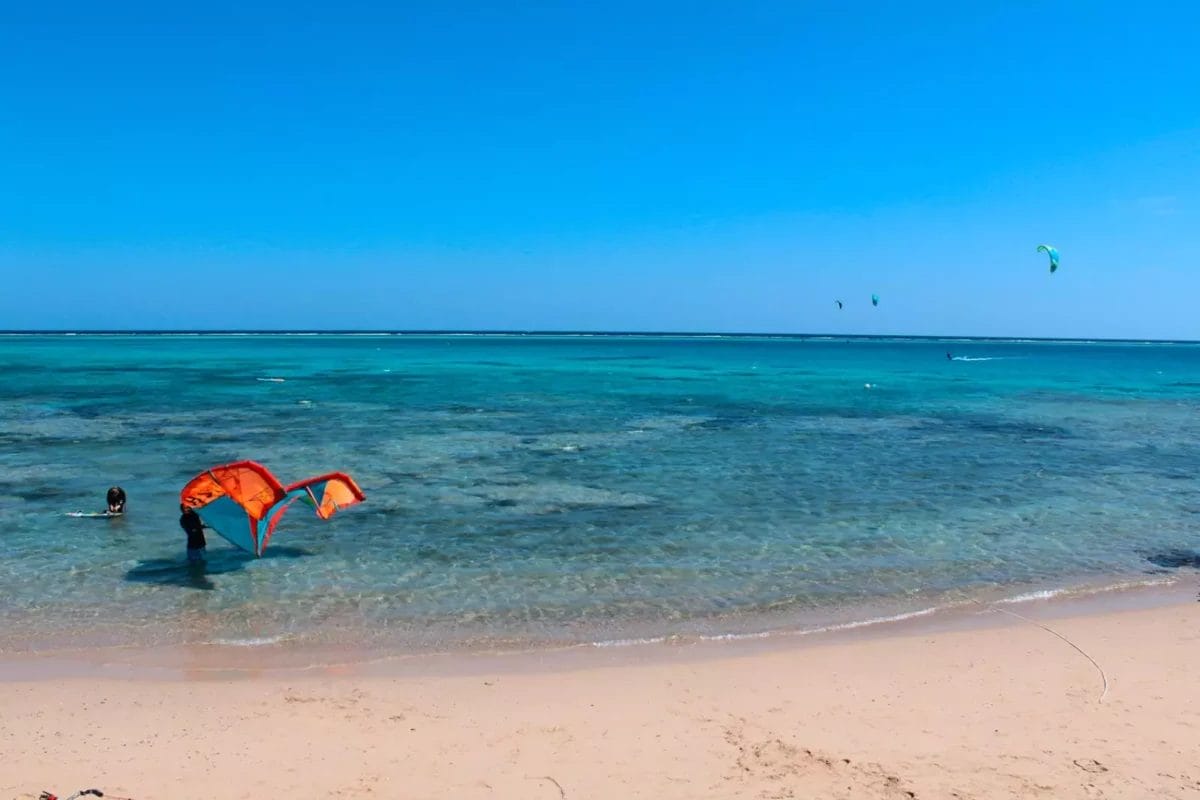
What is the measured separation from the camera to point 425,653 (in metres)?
10.1

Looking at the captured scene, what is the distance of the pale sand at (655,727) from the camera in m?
6.91

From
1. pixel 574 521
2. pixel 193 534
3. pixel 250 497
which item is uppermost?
pixel 250 497

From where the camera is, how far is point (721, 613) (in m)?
11.6

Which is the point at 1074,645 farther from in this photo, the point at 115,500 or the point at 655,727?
the point at 115,500

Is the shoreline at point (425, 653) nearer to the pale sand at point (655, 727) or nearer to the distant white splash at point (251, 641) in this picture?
the distant white splash at point (251, 641)

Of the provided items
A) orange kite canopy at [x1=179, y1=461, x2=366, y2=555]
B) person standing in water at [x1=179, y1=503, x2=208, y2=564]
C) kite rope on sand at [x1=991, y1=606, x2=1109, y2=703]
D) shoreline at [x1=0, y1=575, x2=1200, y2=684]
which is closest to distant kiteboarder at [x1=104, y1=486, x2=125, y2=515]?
person standing in water at [x1=179, y1=503, x2=208, y2=564]

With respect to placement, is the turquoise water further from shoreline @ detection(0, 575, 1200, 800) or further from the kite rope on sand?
shoreline @ detection(0, 575, 1200, 800)

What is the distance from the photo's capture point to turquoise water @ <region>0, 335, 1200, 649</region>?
11641mm

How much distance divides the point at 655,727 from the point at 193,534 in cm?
897

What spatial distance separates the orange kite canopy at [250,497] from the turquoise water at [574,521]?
2.04 feet

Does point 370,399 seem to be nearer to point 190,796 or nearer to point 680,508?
point 680,508

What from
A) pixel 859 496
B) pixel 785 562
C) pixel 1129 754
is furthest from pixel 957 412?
pixel 1129 754

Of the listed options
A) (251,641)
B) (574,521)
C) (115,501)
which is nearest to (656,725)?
(251,641)

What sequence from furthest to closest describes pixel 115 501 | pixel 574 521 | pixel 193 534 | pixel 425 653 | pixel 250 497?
pixel 574 521, pixel 115 501, pixel 193 534, pixel 250 497, pixel 425 653
